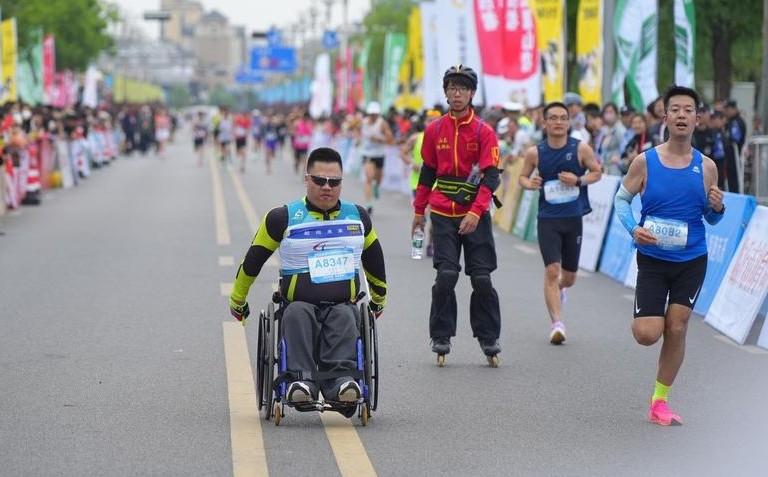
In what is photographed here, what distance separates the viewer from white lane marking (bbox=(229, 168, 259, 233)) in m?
22.9

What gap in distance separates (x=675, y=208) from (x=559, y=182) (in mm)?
3145

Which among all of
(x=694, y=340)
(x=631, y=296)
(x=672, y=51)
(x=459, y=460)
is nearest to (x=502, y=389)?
(x=459, y=460)

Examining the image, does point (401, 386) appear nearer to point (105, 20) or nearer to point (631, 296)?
point (631, 296)

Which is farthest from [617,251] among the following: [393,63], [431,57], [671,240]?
[393,63]

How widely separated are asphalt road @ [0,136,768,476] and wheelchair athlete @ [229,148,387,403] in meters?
0.38

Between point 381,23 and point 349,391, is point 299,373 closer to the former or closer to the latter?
point 349,391

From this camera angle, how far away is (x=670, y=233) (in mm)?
8211

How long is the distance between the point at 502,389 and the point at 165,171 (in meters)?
35.2

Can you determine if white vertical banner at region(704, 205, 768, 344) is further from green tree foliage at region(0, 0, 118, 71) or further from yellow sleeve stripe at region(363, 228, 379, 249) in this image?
green tree foliage at region(0, 0, 118, 71)

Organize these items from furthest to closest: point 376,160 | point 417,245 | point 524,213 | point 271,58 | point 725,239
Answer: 1. point 271,58
2. point 376,160
3. point 524,213
4. point 725,239
5. point 417,245

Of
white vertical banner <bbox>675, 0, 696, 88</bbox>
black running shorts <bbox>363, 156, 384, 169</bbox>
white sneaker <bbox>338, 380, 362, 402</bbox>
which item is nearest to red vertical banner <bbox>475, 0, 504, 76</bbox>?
black running shorts <bbox>363, 156, 384, 169</bbox>

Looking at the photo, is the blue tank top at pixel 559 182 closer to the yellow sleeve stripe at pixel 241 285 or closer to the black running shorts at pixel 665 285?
the black running shorts at pixel 665 285

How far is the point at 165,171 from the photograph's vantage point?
43656 mm

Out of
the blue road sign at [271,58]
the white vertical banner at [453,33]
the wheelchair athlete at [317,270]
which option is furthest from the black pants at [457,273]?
the blue road sign at [271,58]
